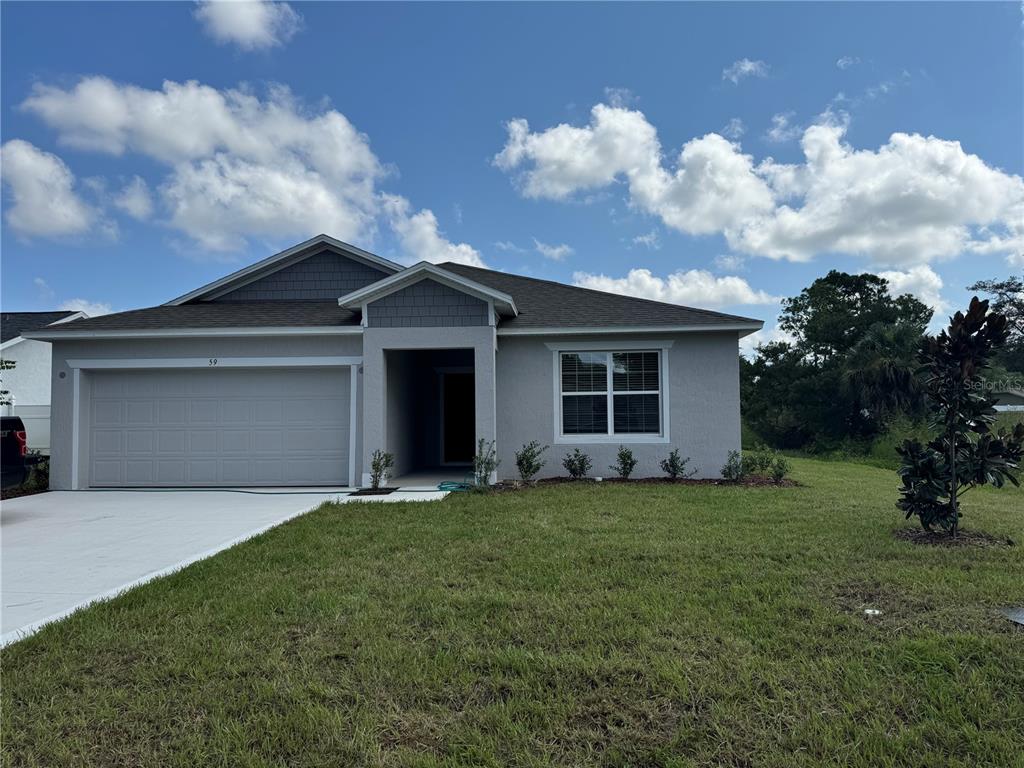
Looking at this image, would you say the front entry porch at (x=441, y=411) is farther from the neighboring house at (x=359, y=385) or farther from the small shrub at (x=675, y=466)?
the small shrub at (x=675, y=466)

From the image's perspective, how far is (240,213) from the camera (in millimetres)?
18484

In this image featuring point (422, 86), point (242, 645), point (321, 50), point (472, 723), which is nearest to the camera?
point (472, 723)

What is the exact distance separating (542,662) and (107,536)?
6.37m

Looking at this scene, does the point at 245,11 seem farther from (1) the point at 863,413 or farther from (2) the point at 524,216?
(1) the point at 863,413

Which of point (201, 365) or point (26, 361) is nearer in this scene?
point (201, 365)

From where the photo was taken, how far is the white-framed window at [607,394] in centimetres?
1163

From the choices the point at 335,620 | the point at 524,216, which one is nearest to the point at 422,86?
the point at 524,216

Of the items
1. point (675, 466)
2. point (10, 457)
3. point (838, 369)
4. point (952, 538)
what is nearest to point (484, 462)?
point (675, 466)

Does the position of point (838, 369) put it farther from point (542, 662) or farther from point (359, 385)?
point (542, 662)

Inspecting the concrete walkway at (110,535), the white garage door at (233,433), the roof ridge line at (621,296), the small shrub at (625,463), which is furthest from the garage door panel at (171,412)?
the small shrub at (625,463)

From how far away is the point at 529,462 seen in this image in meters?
11.1

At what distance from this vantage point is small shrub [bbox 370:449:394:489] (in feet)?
34.2

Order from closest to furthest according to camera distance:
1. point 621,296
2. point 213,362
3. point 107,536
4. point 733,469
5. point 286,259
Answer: point 107,536 < point 213,362 < point 733,469 < point 621,296 < point 286,259

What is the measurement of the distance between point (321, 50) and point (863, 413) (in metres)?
22.4
